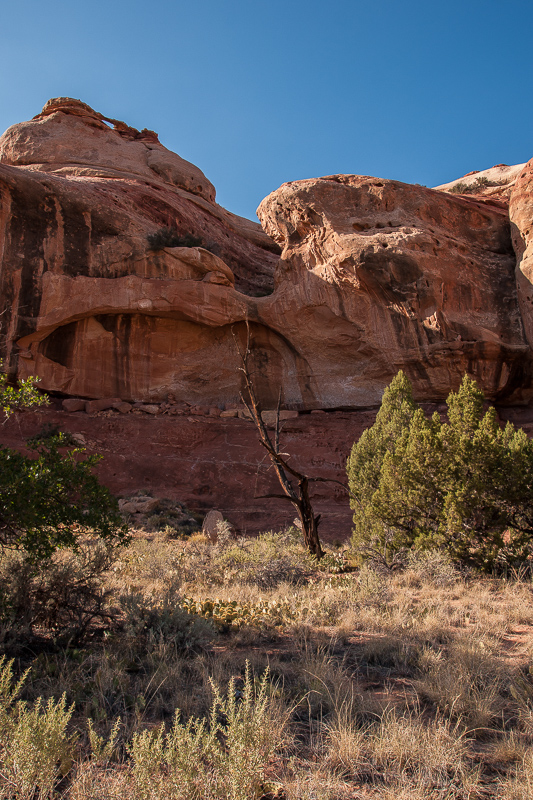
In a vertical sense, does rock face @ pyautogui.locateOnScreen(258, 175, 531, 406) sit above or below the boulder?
above

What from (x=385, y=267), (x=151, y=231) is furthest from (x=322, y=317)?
(x=151, y=231)

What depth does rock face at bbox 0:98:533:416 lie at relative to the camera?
1762 cm

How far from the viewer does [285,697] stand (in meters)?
3.67

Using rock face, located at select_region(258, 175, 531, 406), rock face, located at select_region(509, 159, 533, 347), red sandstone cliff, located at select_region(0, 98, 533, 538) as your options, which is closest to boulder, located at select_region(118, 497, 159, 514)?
red sandstone cliff, located at select_region(0, 98, 533, 538)

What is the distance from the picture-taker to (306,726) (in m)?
3.37

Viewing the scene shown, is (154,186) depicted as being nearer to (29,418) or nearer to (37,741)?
(29,418)

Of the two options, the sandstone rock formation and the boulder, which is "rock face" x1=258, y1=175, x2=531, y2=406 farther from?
the boulder

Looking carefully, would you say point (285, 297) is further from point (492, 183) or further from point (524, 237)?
point (492, 183)

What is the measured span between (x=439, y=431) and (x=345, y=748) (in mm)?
7098

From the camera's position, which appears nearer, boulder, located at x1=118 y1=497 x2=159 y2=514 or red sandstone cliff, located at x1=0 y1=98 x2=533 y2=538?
boulder, located at x1=118 y1=497 x2=159 y2=514

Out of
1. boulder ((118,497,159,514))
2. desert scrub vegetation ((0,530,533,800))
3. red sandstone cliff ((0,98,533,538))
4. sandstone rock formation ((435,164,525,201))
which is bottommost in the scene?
boulder ((118,497,159,514))

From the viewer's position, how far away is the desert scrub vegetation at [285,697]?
2.56 meters

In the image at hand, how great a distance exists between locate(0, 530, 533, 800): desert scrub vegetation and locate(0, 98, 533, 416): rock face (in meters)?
12.4

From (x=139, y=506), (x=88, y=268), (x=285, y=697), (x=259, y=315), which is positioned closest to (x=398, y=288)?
(x=259, y=315)
